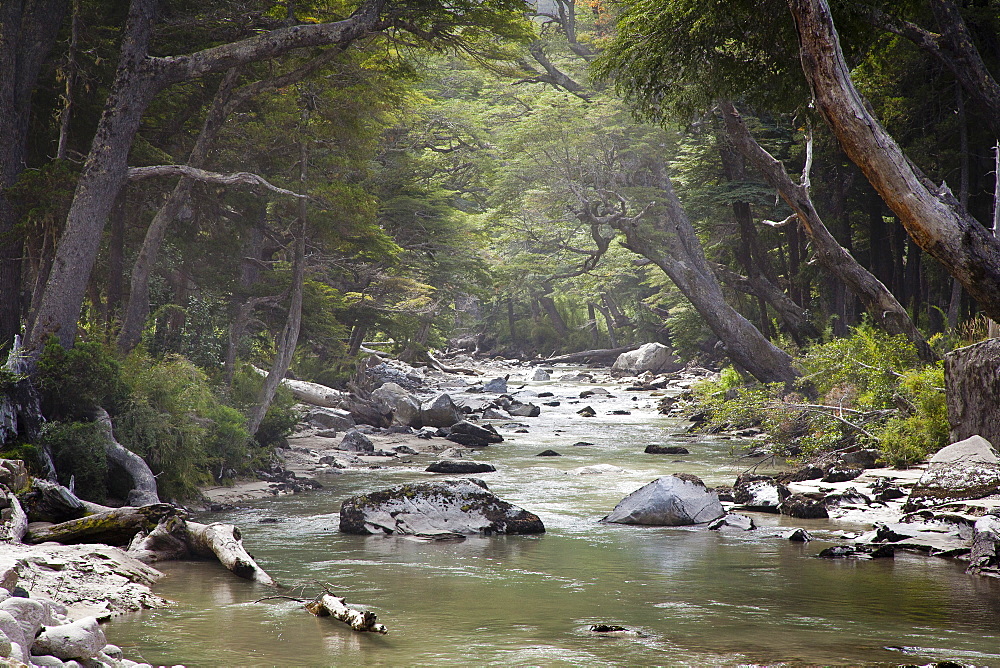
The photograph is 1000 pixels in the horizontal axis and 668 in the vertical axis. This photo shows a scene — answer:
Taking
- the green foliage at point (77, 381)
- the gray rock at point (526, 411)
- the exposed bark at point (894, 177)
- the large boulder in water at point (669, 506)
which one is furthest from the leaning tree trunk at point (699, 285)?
the green foliage at point (77, 381)

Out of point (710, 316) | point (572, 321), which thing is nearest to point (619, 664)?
point (710, 316)

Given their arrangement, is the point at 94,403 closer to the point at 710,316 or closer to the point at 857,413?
the point at 857,413

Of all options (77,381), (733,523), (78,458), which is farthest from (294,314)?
(733,523)

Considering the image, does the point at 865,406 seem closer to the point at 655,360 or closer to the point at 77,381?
the point at 77,381

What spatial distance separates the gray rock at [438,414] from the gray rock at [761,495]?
983cm

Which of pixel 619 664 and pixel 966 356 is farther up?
pixel 966 356

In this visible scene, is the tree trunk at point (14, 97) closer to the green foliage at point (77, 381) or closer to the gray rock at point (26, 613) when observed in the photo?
the green foliage at point (77, 381)

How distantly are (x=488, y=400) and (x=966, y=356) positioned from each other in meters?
17.7

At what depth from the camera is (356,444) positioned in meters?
16.5

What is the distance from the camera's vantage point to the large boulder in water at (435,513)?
9.09 metres

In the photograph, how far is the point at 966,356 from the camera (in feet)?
33.6

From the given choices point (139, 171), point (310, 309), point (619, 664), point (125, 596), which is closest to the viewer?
point (619, 664)

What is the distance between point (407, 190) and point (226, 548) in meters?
16.8

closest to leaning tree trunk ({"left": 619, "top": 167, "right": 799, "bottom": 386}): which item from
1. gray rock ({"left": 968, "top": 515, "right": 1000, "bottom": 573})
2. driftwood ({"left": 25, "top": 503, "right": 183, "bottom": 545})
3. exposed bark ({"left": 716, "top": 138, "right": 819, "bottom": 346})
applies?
exposed bark ({"left": 716, "top": 138, "right": 819, "bottom": 346})
